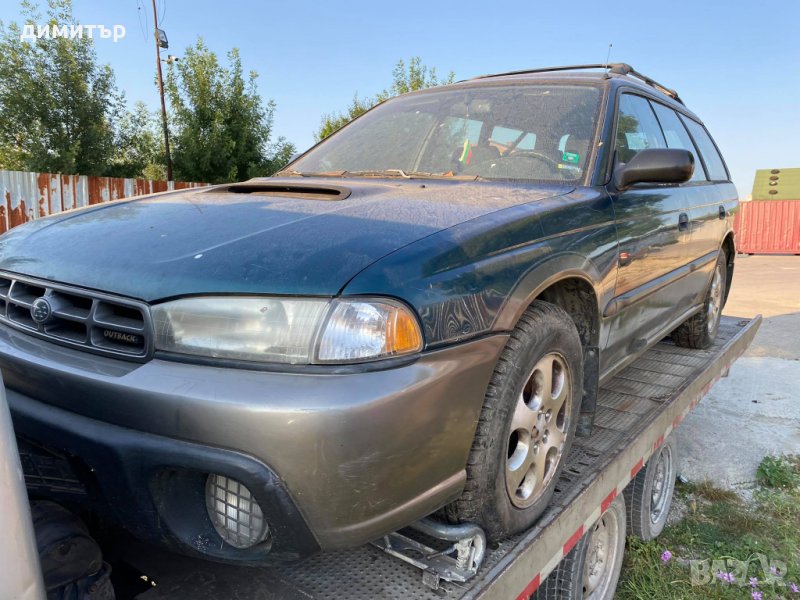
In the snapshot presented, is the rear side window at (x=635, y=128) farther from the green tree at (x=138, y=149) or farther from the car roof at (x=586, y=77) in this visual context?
the green tree at (x=138, y=149)

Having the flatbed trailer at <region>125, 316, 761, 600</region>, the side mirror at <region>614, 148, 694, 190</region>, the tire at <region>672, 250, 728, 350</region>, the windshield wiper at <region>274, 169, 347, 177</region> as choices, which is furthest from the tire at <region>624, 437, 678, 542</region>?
the windshield wiper at <region>274, 169, 347, 177</region>

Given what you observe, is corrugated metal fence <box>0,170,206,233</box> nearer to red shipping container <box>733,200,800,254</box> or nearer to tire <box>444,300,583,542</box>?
tire <box>444,300,583,542</box>

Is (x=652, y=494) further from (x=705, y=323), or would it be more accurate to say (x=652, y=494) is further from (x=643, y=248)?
(x=705, y=323)

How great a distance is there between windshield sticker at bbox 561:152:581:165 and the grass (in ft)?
6.07

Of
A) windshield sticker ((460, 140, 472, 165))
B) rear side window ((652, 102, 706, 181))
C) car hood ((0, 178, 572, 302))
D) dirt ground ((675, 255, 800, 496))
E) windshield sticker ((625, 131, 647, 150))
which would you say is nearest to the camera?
car hood ((0, 178, 572, 302))

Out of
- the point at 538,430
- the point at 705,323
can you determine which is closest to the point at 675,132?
the point at 705,323

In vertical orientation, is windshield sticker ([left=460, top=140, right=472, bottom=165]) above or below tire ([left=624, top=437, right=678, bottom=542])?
above

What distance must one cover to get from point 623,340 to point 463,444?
138 centimetres

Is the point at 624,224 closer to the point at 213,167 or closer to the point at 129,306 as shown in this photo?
the point at 129,306

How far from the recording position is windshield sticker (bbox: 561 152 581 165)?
240 centimetres

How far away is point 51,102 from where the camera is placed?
16.3 m

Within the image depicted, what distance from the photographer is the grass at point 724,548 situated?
8.42 ft

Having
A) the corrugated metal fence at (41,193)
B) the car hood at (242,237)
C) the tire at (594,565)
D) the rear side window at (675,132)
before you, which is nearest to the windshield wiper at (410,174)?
the car hood at (242,237)

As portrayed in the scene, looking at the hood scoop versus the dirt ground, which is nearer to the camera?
the hood scoop
